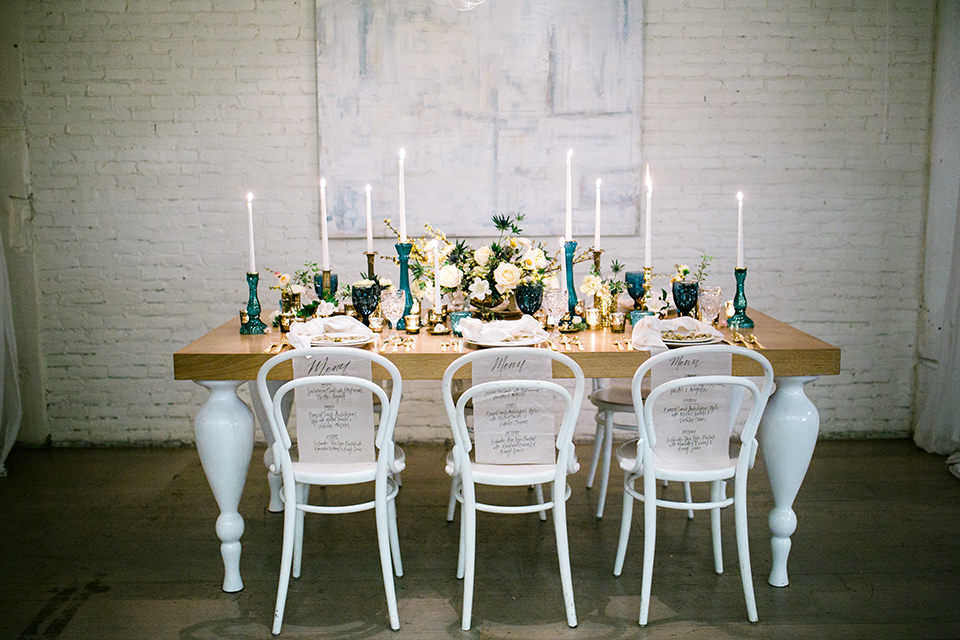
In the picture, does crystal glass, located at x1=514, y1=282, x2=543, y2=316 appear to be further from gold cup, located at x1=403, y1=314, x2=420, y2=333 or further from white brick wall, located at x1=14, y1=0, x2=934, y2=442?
white brick wall, located at x1=14, y1=0, x2=934, y2=442

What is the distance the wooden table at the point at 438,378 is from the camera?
259 centimetres

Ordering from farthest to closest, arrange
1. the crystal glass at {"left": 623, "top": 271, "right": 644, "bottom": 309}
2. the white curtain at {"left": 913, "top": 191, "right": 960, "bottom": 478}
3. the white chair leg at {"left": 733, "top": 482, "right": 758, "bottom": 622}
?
the white curtain at {"left": 913, "top": 191, "right": 960, "bottom": 478}
the crystal glass at {"left": 623, "top": 271, "right": 644, "bottom": 309}
the white chair leg at {"left": 733, "top": 482, "right": 758, "bottom": 622}

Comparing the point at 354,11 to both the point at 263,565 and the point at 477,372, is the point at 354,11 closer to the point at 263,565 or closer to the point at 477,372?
the point at 477,372

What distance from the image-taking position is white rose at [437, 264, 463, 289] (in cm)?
→ 295

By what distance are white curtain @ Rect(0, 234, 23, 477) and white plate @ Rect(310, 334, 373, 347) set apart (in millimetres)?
2332

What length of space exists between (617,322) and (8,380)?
10.8ft

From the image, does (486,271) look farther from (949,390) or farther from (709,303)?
(949,390)

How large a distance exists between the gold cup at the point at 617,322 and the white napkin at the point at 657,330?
256 mm

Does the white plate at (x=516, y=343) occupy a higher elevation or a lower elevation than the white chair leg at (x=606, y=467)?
higher

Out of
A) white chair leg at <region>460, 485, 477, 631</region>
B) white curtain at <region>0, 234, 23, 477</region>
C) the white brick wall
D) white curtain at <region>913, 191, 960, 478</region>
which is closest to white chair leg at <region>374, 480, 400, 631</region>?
white chair leg at <region>460, 485, 477, 631</region>

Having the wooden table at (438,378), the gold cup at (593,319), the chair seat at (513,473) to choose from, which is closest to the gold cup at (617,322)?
the gold cup at (593,319)

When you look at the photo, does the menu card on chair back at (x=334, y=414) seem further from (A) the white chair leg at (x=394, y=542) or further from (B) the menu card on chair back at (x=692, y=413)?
(B) the menu card on chair back at (x=692, y=413)

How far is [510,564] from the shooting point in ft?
9.42

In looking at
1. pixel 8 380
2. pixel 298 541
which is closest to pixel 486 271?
pixel 298 541
